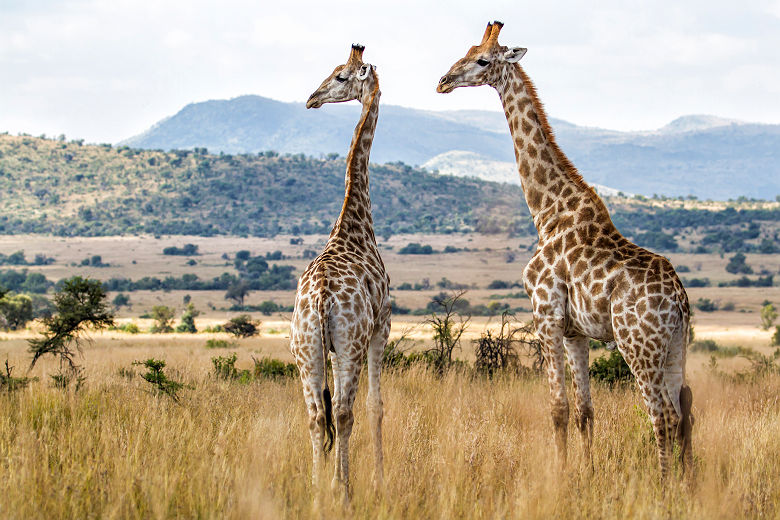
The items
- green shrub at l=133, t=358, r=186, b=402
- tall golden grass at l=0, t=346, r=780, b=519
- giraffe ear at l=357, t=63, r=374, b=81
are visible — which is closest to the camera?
tall golden grass at l=0, t=346, r=780, b=519

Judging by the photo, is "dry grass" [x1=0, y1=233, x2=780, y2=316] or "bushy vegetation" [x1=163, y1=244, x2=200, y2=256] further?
"bushy vegetation" [x1=163, y1=244, x2=200, y2=256]

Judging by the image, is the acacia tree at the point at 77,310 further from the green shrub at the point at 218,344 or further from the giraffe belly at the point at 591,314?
the green shrub at the point at 218,344

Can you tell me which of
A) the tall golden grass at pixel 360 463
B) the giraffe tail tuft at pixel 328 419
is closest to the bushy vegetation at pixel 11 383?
the tall golden grass at pixel 360 463

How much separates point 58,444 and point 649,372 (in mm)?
4867

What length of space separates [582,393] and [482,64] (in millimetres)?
3228

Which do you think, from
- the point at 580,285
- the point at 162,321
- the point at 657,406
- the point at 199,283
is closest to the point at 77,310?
the point at 580,285

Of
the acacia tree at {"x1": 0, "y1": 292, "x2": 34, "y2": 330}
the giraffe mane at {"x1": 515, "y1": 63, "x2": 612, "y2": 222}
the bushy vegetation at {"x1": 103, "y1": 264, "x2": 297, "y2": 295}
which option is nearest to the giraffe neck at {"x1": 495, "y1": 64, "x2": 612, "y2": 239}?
the giraffe mane at {"x1": 515, "y1": 63, "x2": 612, "y2": 222}

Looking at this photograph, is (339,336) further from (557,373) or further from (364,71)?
(364,71)

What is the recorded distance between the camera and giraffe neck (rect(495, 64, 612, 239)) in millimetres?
6891

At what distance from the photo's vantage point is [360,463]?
6.20 metres

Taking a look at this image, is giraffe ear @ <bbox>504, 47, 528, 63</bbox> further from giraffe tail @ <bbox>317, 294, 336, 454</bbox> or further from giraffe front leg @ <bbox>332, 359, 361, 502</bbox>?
giraffe front leg @ <bbox>332, 359, 361, 502</bbox>

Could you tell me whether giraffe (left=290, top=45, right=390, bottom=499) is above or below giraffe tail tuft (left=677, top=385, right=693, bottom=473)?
above

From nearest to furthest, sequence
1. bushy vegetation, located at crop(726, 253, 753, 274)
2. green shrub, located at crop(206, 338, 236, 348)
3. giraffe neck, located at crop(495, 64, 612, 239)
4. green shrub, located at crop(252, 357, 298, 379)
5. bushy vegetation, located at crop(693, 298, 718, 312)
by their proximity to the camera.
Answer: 1. giraffe neck, located at crop(495, 64, 612, 239)
2. green shrub, located at crop(252, 357, 298, 379)
3. green shrub, located at crop(206, 338, 236, 348)
4. bushy vegetation, located at crop(693, 298, 718, 312)
5. bushy vegetation, located at crop(726, 253, 753, 274)

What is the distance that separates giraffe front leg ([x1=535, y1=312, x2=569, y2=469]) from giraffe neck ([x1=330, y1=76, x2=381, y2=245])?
5.90ft
